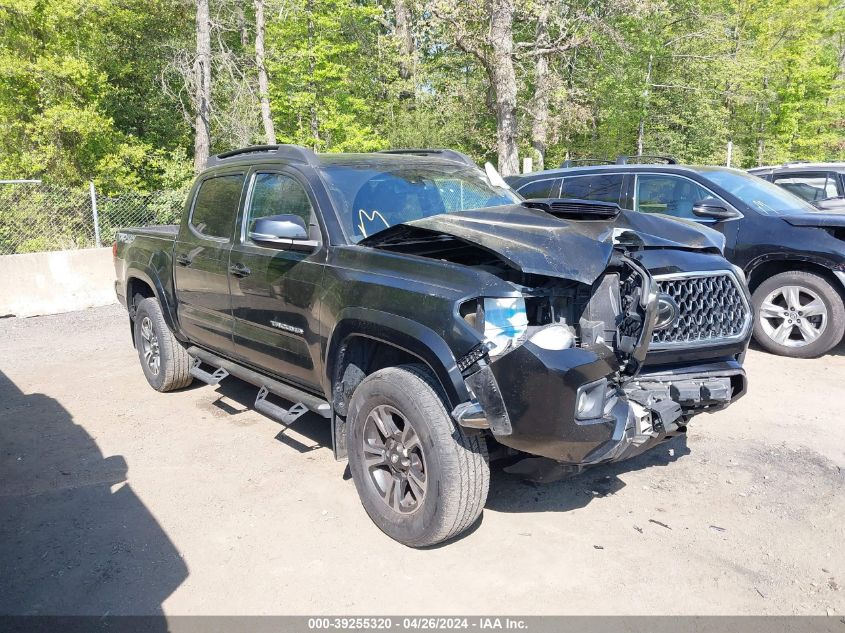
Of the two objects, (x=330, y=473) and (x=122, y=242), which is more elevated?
(x=122, y=242)

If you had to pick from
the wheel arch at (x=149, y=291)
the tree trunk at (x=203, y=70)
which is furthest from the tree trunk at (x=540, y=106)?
the wheel arch at (x=149, y=291)

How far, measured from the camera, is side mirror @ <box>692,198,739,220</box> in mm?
6574

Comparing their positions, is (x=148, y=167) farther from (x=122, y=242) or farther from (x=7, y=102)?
(x=122, y=242)

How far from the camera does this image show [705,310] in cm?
364

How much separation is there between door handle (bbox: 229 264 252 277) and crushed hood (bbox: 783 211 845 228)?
535cm

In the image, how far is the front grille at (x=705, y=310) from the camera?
11.5ft

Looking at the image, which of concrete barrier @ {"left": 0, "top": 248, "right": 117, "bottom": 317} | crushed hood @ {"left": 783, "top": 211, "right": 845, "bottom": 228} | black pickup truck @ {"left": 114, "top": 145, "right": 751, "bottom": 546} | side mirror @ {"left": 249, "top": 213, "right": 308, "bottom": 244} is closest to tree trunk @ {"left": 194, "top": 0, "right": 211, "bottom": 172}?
concrete barrier @ {"left": 0, "top": 248, "right": 117, "bottom": 317}

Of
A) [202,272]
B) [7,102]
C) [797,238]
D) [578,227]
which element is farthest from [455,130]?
[578,227]

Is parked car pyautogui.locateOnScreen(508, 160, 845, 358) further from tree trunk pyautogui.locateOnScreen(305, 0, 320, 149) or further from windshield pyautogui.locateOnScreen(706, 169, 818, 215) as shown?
tree trunk pyautogui.locateOnScreen(305, 0, 320, 149)

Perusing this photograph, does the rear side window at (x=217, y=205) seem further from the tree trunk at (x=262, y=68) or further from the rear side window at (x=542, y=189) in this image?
the tree trunk at (x=262, y=68)

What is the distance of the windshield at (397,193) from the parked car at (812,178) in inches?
294

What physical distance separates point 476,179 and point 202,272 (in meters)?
2.19

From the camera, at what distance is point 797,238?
254 inches

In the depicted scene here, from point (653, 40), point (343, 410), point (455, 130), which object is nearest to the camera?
point (343, 410)
